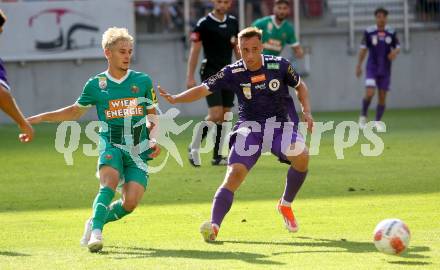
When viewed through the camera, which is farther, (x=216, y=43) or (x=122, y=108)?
(x=216, y=43)

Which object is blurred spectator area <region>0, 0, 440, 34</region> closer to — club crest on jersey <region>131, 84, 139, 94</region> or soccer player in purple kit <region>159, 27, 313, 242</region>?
soccer player in purple kit <region>159, 27, 313, 242</region>

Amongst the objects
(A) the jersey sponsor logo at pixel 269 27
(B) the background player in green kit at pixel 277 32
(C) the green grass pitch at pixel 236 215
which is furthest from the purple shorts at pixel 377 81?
(A) the jersey sponsor logo at pixel 269 27

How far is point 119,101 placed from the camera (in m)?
8.76

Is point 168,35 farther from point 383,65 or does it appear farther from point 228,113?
point 228,113

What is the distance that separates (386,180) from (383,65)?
808 cm

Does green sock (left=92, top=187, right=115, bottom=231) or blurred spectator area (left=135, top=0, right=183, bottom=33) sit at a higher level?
blurred spectator area (left=135, top=0, right=183, bottom=33)

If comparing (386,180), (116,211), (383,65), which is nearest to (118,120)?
(116,211)

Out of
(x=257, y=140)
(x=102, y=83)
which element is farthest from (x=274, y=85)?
(x=102, y=83)

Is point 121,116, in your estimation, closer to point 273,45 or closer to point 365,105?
point 273,45

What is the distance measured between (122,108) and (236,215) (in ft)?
6.60

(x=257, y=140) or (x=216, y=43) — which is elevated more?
(x=216, y=43)

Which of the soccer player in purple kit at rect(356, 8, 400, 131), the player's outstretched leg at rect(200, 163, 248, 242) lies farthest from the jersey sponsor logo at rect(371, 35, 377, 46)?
the player's outstretched leg at rect(200, 163, 248, 242)

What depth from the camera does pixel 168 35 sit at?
24734 mm

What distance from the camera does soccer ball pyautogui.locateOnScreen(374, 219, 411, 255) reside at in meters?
7.59
